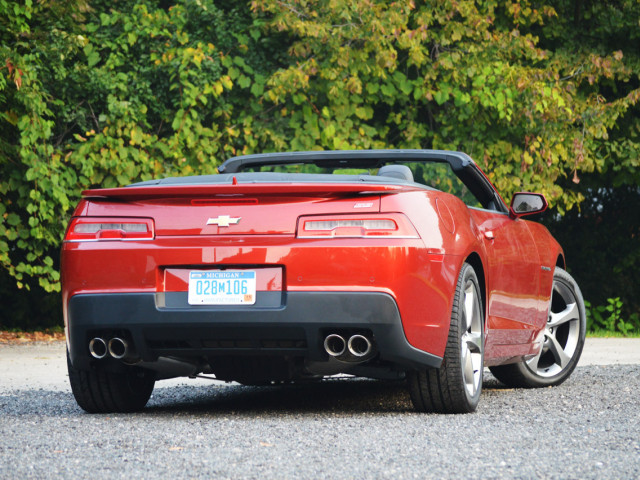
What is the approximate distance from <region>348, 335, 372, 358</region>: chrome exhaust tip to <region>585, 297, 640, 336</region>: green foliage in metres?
12.3

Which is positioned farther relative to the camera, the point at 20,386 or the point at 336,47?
the point at 336,47

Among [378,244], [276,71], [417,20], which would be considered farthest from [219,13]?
[378,244]

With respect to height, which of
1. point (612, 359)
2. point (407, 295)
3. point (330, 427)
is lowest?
point (612, 359)

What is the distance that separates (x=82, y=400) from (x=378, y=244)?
6.15ft

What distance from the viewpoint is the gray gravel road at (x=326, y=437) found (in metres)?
4.18

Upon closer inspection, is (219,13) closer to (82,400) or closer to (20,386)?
(20,386)

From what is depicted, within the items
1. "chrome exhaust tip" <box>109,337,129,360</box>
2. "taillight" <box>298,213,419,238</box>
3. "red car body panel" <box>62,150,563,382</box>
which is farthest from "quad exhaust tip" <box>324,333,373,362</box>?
"chrome exhaust tip" <box>109,337,129,360</box>

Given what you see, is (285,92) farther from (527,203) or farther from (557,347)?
(527,203)

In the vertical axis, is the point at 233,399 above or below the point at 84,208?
below

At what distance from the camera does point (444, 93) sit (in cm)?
1381

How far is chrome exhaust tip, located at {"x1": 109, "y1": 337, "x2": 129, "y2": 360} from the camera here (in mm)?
5515

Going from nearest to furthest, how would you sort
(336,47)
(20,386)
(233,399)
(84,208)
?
(84,208) → (233,399) → (20,386) → (336,47)

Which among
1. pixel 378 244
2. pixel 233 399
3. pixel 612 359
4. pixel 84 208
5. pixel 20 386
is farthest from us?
pixel 612 359

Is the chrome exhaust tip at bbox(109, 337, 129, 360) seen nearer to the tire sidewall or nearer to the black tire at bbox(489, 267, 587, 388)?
the tire sidewall
